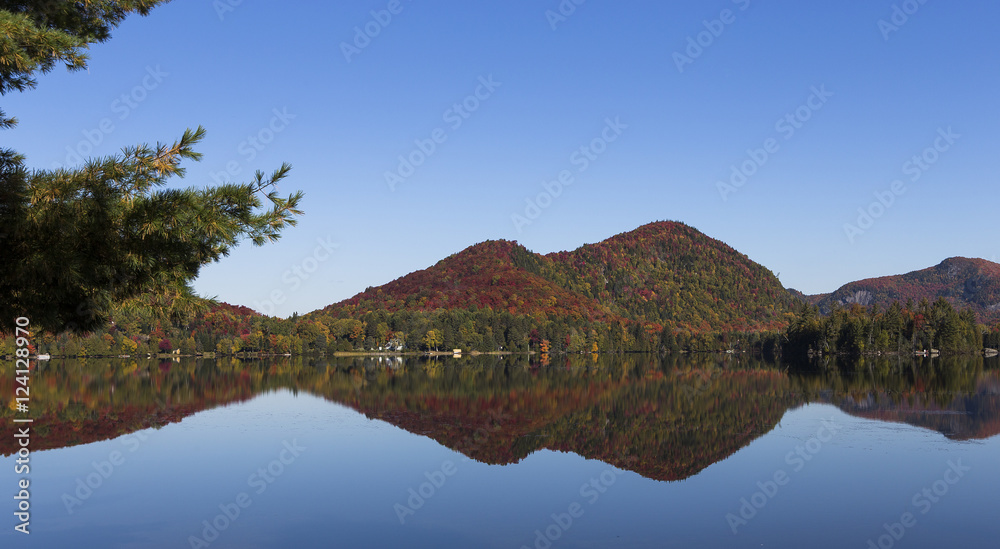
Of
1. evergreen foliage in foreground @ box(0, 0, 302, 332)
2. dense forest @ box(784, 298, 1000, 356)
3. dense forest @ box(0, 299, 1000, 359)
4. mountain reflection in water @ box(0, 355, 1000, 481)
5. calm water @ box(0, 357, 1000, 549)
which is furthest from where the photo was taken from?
dense forest @ box(0, 299, 1000, 359)

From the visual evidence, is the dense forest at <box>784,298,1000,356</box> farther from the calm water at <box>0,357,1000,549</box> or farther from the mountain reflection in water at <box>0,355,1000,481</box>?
the calm water at <box>0,357,1000,549</box>

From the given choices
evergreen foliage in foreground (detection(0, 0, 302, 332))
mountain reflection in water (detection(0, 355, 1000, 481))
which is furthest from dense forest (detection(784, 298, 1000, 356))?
evergreen foliage in foreground (detection(0, 0, 302, 332))

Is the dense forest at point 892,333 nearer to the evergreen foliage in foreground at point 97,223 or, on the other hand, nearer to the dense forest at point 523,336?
the dense forest at point 523,336

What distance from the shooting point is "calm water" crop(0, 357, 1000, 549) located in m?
17.9

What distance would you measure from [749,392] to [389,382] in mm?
30749

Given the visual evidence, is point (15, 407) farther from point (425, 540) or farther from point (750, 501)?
point (750, 501)

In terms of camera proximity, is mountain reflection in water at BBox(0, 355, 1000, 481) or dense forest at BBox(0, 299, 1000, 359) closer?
mountain reflection in water at BBox(0, 355, 1000, 481)

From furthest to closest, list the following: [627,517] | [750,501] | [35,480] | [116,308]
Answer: [35,480], [750,501], [627,517], [116,308]

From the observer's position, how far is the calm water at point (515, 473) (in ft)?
58.7

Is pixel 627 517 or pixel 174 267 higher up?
pixel 174 267

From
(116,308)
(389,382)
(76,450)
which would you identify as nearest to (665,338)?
(389,382)

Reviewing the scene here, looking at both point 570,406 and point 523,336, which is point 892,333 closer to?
point 523,336

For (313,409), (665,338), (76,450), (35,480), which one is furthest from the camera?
(665,338)

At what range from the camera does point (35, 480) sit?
917 inches
